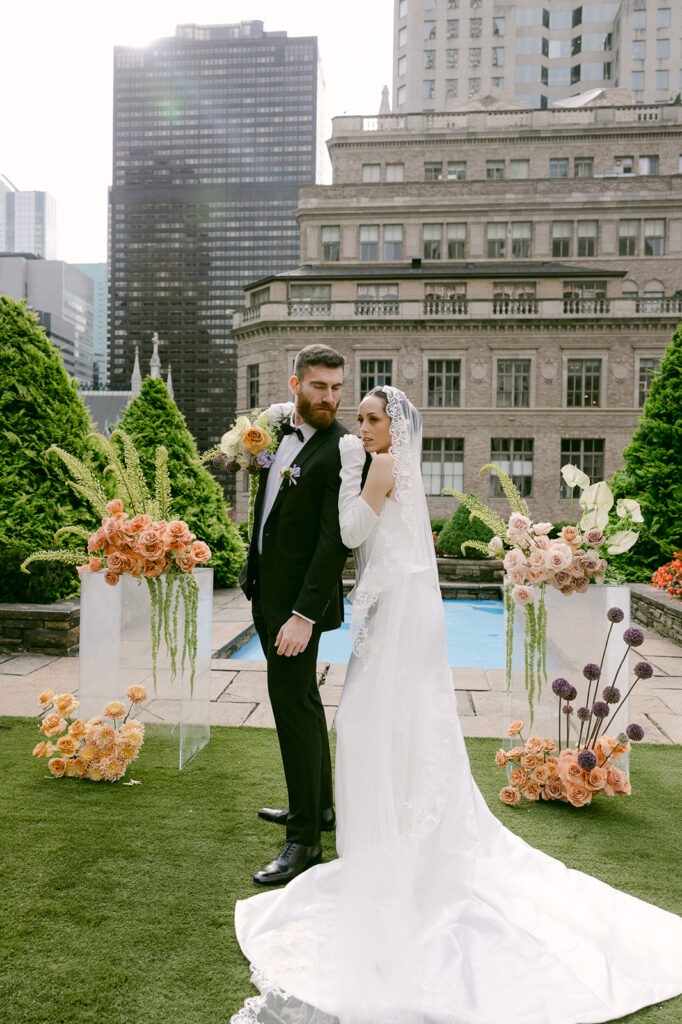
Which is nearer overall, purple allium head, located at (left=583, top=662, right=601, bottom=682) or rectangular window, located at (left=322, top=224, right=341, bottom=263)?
purple allium head, located at (left=583, top=662, right=601, bottom=682)

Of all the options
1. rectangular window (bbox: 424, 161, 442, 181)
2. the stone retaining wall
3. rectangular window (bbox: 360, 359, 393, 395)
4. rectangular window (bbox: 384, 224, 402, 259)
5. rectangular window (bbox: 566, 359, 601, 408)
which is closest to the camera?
the stone retaining wall

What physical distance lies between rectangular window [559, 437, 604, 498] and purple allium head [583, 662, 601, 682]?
97.9 ft

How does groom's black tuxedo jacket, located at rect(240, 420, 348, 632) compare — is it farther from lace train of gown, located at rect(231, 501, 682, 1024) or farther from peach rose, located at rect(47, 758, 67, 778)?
peach rose, located at rect(47, 758, 67, 778)

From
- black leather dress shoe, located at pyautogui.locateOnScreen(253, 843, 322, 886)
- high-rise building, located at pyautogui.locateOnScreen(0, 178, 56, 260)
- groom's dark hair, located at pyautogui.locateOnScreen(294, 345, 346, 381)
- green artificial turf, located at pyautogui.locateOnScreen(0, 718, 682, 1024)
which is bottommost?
green artificial turf, located at pyautogui.locateOnScreen(0, 718, 682, 1024)

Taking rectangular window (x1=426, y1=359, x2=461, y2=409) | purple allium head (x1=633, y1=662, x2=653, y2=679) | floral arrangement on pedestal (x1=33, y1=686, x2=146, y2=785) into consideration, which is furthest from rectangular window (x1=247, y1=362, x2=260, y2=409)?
purple allium head (x1=633, y1=662, x2=653, y2=679)

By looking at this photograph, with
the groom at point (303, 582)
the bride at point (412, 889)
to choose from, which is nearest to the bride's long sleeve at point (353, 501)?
the bride at point (412, 889)

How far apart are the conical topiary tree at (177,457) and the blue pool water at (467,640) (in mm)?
2166

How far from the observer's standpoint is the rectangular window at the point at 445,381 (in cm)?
3288

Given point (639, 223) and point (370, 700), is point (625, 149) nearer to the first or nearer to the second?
point (639, 223)

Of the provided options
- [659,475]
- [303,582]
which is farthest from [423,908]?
[659,475]

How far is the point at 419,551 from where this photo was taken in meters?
3.20

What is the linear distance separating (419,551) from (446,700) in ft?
2.39

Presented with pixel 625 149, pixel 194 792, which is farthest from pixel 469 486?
pixel 194 792

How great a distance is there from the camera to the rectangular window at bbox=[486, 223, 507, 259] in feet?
121
